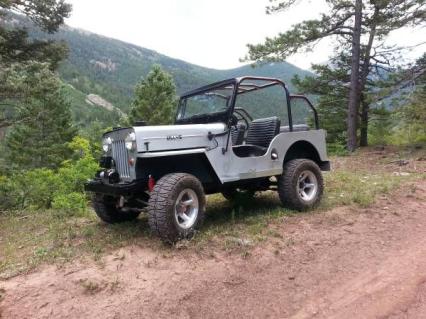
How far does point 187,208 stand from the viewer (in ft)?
17.4

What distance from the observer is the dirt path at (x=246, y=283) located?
3.84 meters

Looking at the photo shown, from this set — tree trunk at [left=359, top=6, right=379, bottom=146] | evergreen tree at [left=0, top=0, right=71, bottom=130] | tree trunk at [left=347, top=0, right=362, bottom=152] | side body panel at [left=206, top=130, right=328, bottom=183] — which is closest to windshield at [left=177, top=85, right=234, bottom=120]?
side body panel at [left=206, top=130, right=328, bottom=183]

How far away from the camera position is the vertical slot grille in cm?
537

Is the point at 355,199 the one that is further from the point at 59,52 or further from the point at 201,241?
the point at 59,52

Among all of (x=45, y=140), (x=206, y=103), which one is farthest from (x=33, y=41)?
(x=45, y=140)

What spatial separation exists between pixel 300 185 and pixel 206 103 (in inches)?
80.1

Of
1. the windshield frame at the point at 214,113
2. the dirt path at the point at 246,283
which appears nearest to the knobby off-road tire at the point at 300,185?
the dirt path at the point at 246,283

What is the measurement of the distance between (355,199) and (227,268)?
3393mm

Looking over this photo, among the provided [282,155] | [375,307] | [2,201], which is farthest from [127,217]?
[2,201]

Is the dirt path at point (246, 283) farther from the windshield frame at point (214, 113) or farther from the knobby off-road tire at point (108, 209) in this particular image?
the windshield frame at point (214, 113)

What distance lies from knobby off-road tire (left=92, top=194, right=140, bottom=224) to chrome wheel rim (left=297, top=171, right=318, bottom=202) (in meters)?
2.67

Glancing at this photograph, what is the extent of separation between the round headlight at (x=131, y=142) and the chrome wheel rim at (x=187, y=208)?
817mm

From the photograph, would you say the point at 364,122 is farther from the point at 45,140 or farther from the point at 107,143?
the point at 45,140

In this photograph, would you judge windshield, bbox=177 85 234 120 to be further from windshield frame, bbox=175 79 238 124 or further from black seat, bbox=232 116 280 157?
black seat, bbox=232 116 280 157
